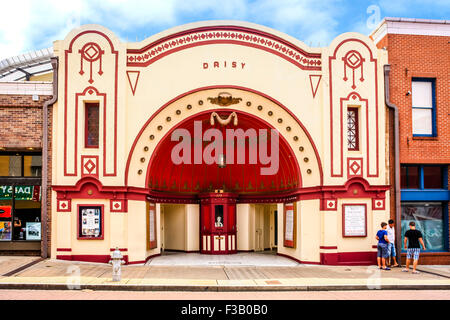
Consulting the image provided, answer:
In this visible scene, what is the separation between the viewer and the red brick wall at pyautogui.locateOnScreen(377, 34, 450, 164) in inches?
702

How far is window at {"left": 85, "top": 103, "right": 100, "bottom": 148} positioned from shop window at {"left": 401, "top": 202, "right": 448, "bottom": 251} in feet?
36.3

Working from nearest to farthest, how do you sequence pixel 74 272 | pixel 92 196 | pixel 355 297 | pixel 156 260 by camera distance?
pixel 355 297 → pixel 74 272 → pixel 92 196 → pixel 156 260

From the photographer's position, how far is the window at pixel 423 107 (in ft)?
59.5

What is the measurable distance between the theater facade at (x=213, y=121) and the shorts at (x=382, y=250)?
975mm

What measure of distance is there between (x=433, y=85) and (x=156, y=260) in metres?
11.8

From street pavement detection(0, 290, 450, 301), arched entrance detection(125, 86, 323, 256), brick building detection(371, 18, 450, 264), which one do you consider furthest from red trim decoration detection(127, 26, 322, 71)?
street pavement detection(0, 290, 450, 301)

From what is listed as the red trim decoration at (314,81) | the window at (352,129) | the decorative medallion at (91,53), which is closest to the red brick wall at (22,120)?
the decorative medallion at (91,53)

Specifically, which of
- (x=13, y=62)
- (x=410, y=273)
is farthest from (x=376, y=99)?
(x=13, y=62)

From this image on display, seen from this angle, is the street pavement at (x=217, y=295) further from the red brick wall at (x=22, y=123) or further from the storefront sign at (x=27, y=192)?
the red brick wall at (x=22, y=123)

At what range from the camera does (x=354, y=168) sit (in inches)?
686

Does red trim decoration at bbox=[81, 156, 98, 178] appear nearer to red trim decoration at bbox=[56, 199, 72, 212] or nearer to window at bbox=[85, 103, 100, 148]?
window at bbox=[85, 103, 100, 148]

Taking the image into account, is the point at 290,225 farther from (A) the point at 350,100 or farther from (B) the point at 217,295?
(B) the point at 217,295

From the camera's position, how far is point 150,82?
17172 millimetres

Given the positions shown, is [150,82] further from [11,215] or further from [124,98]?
[11,215]
